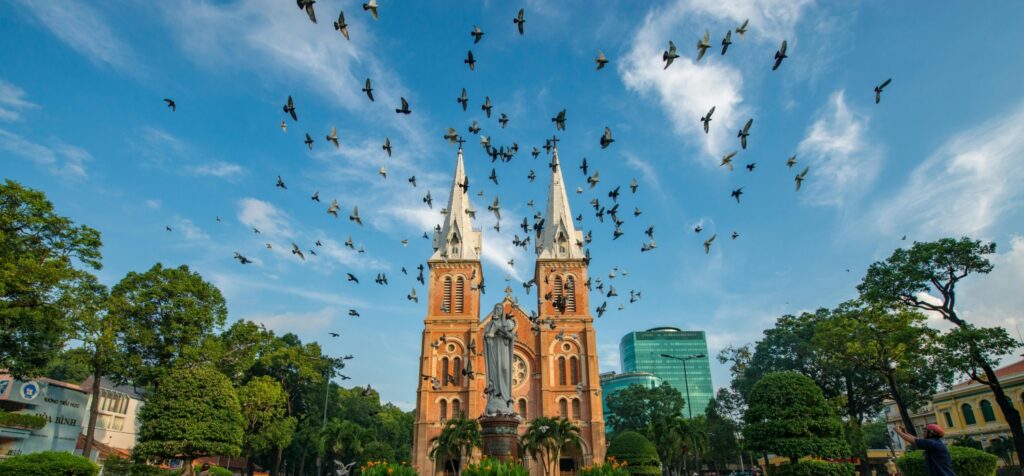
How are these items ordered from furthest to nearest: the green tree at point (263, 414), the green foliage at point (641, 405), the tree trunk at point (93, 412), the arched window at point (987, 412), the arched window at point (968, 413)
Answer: the green foliage at point (641, 405)
the arched window at point (968, 413)
the arched window at point (987, 412)
the green tree at point (263, 414)
the tree trunk at point (93, 412)

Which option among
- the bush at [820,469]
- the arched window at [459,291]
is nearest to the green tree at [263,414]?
the arched window at [459,291]

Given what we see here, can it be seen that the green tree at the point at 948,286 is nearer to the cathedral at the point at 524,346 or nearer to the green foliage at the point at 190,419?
the cathedral at the point at 524,346

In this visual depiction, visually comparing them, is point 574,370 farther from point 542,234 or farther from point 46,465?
point 46,465

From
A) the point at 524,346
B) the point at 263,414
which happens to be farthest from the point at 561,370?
the point at 263,414

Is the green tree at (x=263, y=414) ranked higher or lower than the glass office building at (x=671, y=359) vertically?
lower

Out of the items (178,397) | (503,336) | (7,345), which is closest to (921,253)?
(503,336)

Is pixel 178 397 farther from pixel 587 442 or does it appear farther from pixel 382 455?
pixel 587 442
